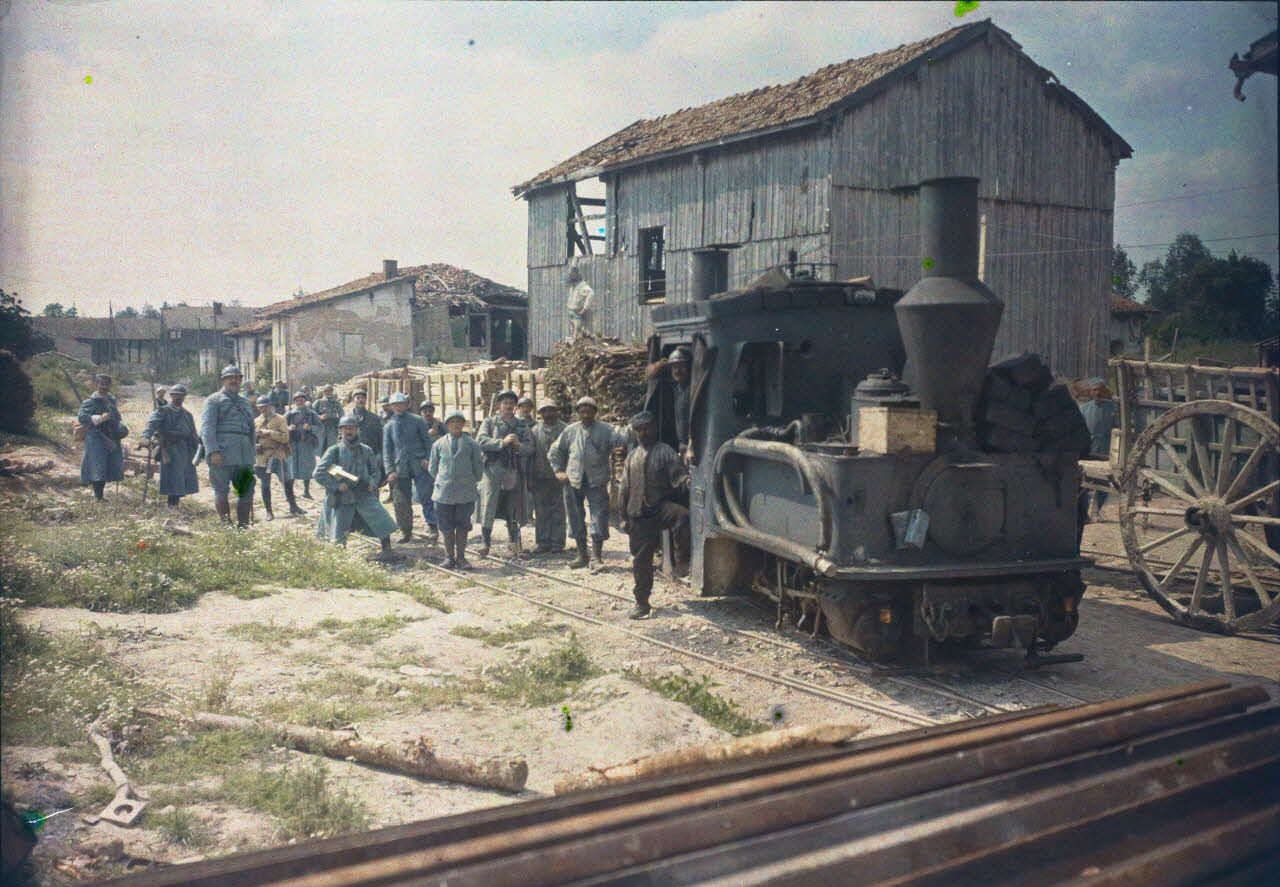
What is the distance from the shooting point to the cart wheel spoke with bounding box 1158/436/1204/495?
802 centimetres

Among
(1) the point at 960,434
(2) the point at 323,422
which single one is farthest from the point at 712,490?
(2) the point at 323,422

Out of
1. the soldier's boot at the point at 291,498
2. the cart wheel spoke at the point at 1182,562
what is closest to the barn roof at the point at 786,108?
the soldier's boot at the point at 291,498

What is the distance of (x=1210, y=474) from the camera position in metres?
7.97

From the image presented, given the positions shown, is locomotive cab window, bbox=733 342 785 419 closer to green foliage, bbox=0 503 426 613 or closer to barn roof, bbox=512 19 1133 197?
green foliage, bbox=0 503 426 613

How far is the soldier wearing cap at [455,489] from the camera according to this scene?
36.5ft

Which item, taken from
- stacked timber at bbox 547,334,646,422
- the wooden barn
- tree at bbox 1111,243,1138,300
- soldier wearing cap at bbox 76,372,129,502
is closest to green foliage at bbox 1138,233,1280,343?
tree at bbox 1111,243,1138,300

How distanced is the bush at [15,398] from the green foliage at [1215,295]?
2529 cm

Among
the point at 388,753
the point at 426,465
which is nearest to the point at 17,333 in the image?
the point at 426,465

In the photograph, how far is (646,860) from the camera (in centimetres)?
281

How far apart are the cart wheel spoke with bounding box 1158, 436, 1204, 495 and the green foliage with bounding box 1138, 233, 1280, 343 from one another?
17751mm

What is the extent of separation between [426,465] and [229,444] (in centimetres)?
266

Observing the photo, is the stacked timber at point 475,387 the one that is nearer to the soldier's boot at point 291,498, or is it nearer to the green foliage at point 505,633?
the soldier's boot at point 291,498

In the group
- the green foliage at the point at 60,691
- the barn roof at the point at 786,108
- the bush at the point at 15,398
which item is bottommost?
the green foliage at the point at 60,691

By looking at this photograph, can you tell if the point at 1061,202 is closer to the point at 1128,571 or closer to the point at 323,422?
the point at 1128,571
